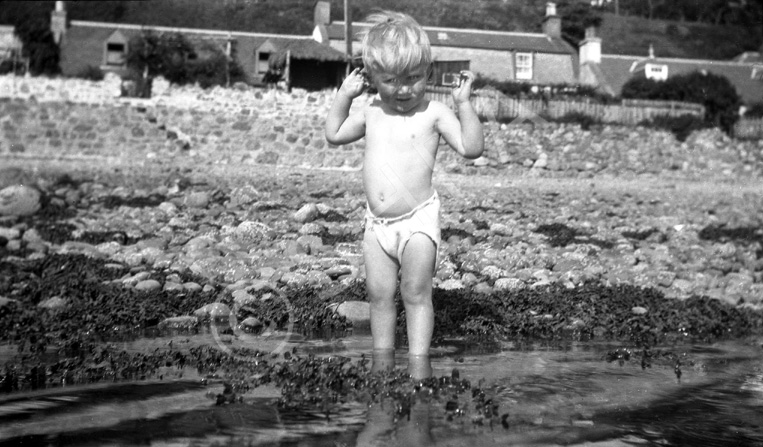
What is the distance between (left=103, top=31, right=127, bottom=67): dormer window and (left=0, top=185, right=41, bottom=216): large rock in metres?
16.6

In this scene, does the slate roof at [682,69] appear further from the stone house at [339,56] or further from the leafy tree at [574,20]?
the leafy tree at [574,20]

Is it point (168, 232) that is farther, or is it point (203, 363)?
point (168, 232)

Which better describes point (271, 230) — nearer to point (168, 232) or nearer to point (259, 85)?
point (168, 232)

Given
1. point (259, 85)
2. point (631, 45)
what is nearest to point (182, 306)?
point (259, 85)

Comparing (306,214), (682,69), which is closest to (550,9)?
(682,69)

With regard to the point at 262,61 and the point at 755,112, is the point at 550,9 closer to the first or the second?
the point at 755,112

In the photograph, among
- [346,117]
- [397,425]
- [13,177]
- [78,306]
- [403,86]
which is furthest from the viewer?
[13,177]

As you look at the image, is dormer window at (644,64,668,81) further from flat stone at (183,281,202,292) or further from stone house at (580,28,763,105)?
flat stone at (183,281,202,292)

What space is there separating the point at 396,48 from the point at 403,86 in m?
0.19

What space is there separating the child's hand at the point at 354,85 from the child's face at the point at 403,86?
0.37 feet

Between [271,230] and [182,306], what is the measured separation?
2934 millimetres

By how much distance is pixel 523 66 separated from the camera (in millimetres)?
21094

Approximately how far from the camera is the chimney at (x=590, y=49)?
97.2ft

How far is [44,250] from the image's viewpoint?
876cm
